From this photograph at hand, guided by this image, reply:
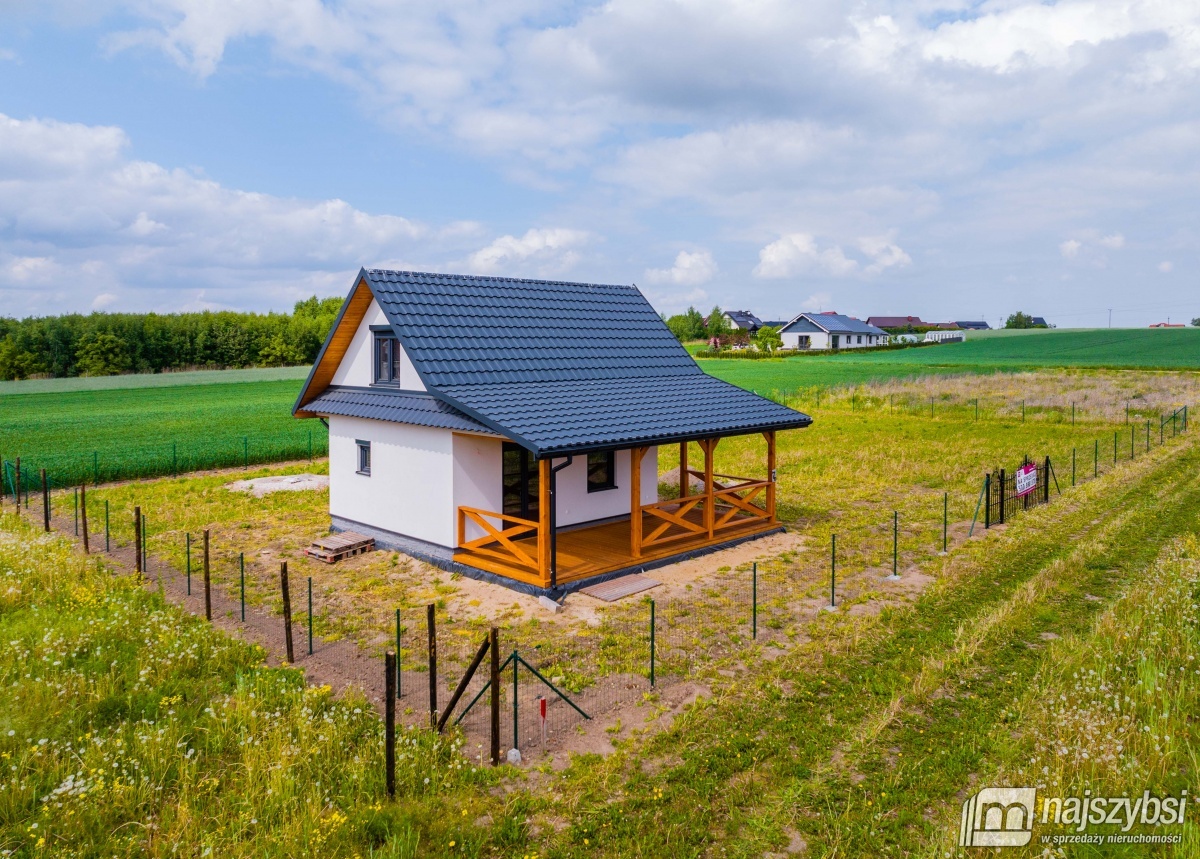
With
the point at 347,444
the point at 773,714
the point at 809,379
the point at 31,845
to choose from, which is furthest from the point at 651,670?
the point at 809,379

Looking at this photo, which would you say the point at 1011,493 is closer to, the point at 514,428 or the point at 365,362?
the point at 514,428

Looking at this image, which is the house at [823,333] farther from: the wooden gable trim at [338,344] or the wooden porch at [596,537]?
the wooden gable trim at [338,344]

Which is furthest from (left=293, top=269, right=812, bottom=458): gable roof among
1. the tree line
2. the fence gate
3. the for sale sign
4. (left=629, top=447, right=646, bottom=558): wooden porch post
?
the tree line

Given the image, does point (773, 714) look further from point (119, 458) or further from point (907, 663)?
point (119, 458)

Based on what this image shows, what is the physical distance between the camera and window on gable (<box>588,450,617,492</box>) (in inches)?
666

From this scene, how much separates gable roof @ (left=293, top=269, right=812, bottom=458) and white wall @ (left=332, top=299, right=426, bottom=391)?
0.27 metres

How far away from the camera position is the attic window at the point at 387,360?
643 inches

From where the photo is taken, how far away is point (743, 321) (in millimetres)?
144625

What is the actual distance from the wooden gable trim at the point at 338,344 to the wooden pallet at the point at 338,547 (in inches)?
142

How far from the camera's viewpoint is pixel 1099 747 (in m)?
7.05

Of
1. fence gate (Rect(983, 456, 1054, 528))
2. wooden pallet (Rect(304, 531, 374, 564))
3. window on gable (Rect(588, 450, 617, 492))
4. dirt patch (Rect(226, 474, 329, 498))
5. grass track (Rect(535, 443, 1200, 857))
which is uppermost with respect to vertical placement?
window on gable (Rect(588, 450, 617, 492))

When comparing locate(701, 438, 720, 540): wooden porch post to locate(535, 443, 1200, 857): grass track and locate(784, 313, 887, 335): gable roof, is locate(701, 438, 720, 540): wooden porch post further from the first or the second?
locate(784, 313, 887, 335): gable roof

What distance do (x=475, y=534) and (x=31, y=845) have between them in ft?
29.9

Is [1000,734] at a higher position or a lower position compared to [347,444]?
lower
